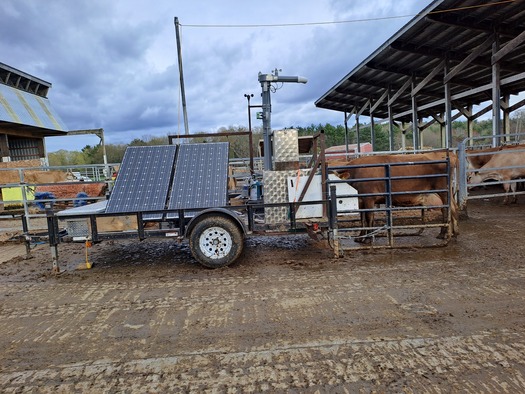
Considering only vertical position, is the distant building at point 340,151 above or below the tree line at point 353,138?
below

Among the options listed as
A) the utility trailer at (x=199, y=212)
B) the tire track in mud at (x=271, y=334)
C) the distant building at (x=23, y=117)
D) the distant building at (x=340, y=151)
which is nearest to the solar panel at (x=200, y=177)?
the utility trailer at (x=199, y=212)

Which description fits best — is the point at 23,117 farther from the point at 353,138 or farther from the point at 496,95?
the point at 353,138

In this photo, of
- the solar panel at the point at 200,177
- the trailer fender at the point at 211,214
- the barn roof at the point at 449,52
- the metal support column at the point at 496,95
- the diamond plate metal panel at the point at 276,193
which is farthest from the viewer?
the metal support column at the point at 496,95

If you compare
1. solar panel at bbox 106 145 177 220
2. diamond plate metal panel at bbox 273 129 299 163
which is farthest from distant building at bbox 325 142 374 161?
solar panel at bbox 106 145 177 220

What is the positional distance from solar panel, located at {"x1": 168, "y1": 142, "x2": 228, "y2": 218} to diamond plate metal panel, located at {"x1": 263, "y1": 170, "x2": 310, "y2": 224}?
2.25ft

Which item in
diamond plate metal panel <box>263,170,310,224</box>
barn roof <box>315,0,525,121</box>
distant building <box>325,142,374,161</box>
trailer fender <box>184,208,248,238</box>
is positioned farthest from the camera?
distant building <box>325,142,374,161</box>

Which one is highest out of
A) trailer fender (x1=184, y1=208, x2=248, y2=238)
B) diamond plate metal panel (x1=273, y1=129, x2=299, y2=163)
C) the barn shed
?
the barn shed

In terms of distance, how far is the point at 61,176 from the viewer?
17.8 meters

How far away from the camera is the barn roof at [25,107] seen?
897 inches

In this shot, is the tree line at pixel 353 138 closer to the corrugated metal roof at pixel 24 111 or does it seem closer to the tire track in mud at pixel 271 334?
the corrugated metal roof at pixel 24 111

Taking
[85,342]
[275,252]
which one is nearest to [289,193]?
[275,252]

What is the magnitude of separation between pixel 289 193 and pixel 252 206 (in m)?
0.67

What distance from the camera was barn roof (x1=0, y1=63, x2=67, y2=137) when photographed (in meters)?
22.8

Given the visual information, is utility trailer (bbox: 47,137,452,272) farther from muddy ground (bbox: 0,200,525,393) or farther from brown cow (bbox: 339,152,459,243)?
brown cow (bbox: 339,152,459,243)
